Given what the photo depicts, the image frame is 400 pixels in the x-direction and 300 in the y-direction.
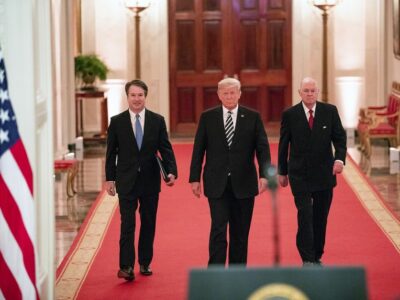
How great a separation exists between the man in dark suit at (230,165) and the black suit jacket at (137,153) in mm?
586

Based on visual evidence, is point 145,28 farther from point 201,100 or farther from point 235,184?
point 235,184

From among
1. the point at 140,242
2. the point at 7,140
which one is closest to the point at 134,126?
the point at 140,242

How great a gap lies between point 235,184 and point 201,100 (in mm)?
13469

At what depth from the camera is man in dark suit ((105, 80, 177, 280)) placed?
939 cm

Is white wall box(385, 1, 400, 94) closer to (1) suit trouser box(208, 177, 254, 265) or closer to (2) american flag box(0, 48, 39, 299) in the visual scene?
(1) suit trouser box(208, 177, 254, 265)

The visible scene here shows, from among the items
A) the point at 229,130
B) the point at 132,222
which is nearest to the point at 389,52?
the point at 132,222

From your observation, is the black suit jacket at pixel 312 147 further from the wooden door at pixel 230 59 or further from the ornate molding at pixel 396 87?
the wooden door at pixel 230 59

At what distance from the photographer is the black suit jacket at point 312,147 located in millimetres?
9461

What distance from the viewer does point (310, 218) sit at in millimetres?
9430

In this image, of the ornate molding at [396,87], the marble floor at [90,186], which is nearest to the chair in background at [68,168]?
the marble floor at [90,186]

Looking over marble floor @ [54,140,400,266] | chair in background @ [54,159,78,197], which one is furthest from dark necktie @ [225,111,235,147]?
chair in background @ [54,159,78,197]

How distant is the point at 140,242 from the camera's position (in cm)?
964

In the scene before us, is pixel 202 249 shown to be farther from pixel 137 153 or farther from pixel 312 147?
pixel 312 147

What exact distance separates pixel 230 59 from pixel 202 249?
11.4 m
